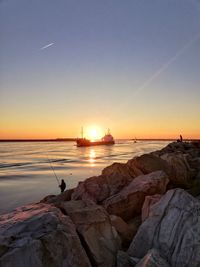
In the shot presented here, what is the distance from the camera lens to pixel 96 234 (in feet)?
17.9

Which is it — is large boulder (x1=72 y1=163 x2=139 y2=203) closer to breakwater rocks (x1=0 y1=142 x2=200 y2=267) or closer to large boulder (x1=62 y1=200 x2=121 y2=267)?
breakwater rocks (x1=0 y1=142 x2=200 y2=267)

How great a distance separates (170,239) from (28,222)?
2.65 metres

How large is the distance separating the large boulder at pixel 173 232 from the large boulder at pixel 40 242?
1457 millimetres

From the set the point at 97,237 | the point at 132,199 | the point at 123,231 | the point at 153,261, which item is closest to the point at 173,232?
the point at 153,261

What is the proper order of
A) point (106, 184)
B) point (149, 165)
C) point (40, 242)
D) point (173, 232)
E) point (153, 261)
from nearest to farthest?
point (40, 242), point (153, 261), point (173, 232), point (106, 184), point (149, 165)

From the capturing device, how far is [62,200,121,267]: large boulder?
5145mm

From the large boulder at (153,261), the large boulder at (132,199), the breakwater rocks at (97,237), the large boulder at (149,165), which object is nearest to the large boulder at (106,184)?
the large boulder at (149,165)

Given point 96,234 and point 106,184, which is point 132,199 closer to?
point 106,184

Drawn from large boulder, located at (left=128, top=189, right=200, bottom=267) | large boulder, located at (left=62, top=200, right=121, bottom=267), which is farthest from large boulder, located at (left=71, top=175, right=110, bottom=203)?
large boulder, located at (left=128, top=189, right=200, bottom=267)

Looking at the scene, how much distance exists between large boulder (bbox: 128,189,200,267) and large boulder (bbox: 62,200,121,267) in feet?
1.69

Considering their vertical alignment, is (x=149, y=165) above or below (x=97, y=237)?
above

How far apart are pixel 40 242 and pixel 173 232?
256 cm

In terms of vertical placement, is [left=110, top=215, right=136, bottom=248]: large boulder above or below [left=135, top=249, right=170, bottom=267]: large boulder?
below

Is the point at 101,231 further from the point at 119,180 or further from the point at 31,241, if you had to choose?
the point at 119,180
